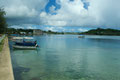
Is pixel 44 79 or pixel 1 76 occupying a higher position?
pixel 1 76

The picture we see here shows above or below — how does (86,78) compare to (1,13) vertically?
below

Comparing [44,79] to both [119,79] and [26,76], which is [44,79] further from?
[119,79]

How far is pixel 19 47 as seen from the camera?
1115 inches

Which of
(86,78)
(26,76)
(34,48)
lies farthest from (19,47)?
(86,78)

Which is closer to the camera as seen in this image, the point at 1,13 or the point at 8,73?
the point at 8,73

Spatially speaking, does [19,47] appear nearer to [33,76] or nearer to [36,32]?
[33,76]

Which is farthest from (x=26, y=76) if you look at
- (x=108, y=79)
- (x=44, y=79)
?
(x=108, y=79)

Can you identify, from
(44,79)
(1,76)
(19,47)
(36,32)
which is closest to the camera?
(1,76)

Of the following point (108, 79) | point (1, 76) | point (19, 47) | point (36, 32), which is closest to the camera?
point (1, 76)

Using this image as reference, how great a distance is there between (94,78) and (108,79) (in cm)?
119

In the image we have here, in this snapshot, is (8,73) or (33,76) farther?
(33,76)

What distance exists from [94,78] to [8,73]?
6.88m

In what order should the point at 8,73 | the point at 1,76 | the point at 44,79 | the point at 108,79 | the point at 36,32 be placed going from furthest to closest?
the point at 36,32 < the point at 108,79 < the point at 44,79 < the point at 8,73 < the point at 1,76

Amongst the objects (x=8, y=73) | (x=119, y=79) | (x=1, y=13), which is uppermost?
(x=1, y=13)
